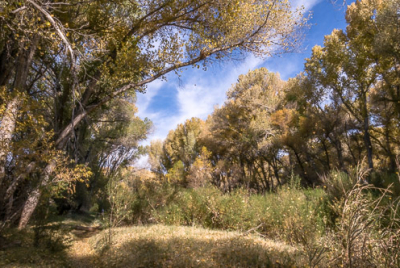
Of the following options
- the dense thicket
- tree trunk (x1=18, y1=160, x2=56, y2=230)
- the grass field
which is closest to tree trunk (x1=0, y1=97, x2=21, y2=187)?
tree trunk (x1=18, y1=160, x2=56, y2=230)

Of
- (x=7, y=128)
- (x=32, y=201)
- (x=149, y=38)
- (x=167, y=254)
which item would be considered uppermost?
(x=149, y=38)

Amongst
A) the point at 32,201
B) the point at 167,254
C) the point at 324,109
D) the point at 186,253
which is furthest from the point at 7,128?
the point at 324,109

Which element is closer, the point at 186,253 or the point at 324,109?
the point at 186,253

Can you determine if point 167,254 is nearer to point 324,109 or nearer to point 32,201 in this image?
point 32,201

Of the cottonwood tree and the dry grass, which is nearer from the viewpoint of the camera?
the dry grass

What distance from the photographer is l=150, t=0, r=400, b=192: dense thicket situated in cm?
1260

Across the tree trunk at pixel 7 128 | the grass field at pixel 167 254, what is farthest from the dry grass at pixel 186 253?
the tree trunk at pixel 7 128

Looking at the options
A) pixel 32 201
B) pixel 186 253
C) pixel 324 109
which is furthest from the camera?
pixel 324 109

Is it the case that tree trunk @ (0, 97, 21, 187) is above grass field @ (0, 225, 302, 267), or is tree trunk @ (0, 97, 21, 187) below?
above

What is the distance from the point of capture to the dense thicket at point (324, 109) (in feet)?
41.3

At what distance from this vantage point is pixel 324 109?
16.0 metres

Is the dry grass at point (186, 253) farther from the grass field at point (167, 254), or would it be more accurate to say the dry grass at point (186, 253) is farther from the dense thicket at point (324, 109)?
the dense thicket at point (324, 109)

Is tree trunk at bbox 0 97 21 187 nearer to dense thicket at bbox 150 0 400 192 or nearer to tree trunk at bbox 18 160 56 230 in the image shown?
tree trunk at bbox 18 160 56 230

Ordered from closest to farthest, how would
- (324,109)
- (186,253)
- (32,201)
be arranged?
(186,253) → (32,201) → (324,109)
